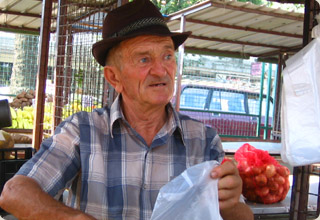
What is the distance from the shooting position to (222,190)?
1.27 metres

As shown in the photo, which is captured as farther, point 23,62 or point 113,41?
point 23,62

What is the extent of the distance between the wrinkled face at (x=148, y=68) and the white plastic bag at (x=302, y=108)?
55 centimetres

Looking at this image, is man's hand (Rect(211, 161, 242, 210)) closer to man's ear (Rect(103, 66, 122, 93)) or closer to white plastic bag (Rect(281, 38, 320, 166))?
white plastic bag (Rect(281, 38, 320, 166))

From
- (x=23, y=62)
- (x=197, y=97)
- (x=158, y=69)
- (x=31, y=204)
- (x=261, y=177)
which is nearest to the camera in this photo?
(x=31, y=204)

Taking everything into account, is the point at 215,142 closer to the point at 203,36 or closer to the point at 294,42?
the point at 203,36

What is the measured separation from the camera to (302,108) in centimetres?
167

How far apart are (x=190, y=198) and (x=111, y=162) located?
52 centimetres

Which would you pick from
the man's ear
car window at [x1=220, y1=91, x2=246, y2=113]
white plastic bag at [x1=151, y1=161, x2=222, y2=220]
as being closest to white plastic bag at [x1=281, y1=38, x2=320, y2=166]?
white plastic bag at [x1=151, y1=161, x2=222, y2=220]

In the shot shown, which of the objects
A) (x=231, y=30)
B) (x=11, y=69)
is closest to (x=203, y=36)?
(x=231, y=30)

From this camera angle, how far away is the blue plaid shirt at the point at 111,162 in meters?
1.51

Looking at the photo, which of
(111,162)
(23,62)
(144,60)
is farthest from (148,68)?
(23,62)

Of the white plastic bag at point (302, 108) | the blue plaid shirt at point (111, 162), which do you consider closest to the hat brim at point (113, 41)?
the blue plaid shirt at point (111, 162)

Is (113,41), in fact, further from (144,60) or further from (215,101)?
(215,101)

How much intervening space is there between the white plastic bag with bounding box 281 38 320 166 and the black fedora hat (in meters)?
0.57
